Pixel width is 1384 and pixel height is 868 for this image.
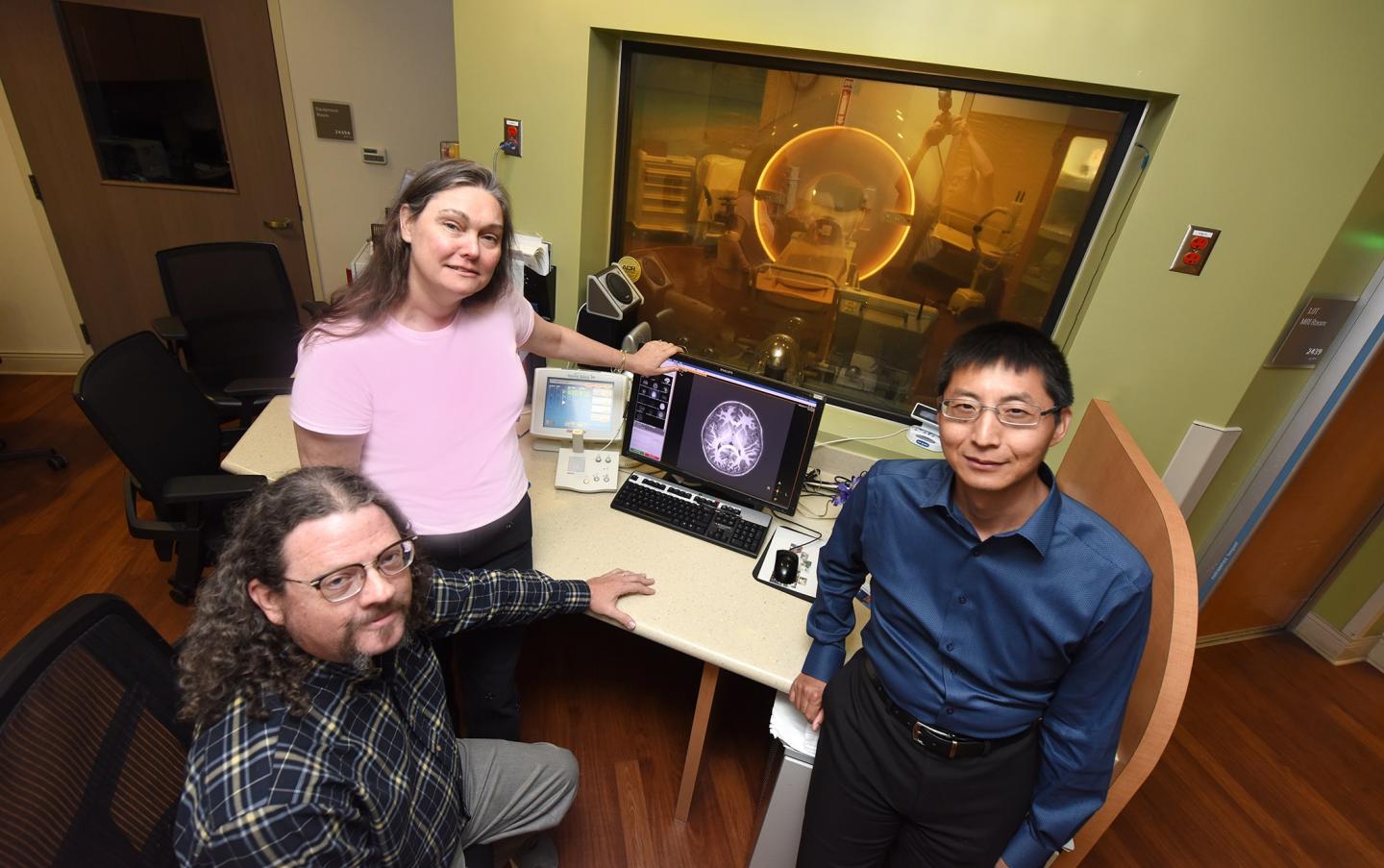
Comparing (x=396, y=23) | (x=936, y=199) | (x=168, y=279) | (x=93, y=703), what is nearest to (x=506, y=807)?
(x=93, y=703)

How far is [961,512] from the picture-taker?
3.47ft

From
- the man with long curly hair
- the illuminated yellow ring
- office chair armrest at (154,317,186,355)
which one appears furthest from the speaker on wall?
office chair armrest at (154,317,186,355)

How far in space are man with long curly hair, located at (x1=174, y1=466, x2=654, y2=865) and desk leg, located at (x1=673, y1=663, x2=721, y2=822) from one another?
656mm

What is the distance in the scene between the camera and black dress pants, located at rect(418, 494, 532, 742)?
139 centimetres

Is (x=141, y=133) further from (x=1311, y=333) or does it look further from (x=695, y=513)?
(x=1311, y=333)

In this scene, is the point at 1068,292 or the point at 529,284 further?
the point at 529,284

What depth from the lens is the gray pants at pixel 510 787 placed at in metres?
1.30

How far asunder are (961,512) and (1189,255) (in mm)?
1138

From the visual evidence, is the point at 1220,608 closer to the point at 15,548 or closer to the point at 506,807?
the point at 506,807

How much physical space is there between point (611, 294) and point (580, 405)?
1.42ft

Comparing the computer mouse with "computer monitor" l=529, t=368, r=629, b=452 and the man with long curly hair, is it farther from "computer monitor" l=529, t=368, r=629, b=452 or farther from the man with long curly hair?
the man with long curly hair

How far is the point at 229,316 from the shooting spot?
2617mm

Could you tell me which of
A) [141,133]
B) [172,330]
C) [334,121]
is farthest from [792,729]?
[141,133]

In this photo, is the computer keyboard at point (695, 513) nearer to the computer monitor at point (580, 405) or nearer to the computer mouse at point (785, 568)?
the computer mouse at point (785, 568)
